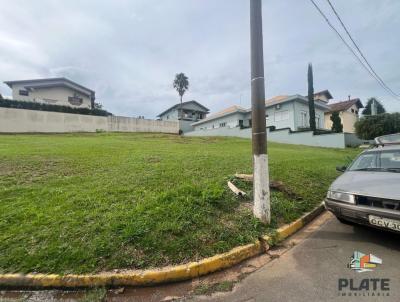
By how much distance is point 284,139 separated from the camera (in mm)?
22609

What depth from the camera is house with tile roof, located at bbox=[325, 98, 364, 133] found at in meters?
31.0

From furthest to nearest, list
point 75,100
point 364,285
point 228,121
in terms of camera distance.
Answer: point 228,121 → point 75,100 → point 364,285

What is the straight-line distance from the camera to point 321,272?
2.79 meters

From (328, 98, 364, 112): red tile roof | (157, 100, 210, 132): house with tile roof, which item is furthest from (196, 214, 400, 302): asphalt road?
(157, 100, 210, 132): house with tile roof

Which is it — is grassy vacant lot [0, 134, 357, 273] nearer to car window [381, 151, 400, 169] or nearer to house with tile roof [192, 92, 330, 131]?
car window [381, 151, 400, 169]

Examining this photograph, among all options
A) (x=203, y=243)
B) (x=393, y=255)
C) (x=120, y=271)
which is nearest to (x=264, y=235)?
(x=203, y=243)

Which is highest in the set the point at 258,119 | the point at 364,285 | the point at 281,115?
the point at 281,115

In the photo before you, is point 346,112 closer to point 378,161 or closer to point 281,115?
point 281,115

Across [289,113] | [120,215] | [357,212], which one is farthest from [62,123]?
[357,212]

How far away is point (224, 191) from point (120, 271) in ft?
8.50

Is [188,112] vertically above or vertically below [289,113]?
above

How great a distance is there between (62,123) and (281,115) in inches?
860

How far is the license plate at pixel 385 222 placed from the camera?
294cm

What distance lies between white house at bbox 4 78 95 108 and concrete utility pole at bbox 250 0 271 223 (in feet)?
95.4
